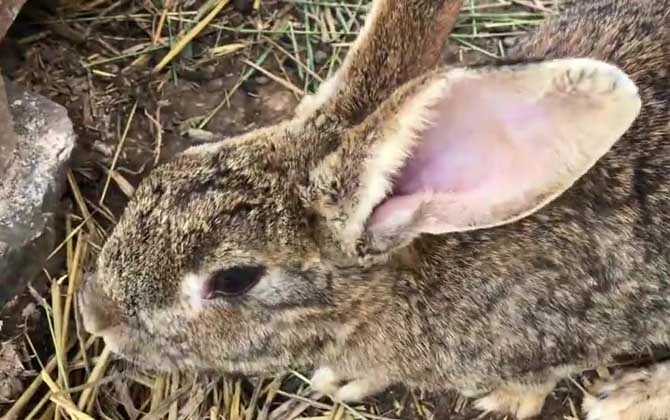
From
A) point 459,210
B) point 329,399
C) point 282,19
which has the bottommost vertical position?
point 329,399

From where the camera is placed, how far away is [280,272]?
106 inches

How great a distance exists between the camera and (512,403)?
372 centimetres

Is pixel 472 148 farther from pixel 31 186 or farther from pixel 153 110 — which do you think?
pixel 153 110

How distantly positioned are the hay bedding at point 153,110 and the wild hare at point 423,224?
0.68m

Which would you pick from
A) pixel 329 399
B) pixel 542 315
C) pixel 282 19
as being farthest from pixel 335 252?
pixel 282 19

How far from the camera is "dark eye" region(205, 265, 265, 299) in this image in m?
2.66

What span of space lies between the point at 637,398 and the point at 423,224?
154 centimetres

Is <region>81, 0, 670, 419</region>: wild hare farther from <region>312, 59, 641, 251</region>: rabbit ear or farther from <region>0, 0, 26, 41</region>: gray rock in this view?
<region>0, 0, 26, 41</region>: gray rock

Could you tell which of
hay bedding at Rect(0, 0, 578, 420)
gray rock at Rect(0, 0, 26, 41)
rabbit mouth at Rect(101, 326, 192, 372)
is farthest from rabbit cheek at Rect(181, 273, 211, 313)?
gray rock at Rect(0, 0, 26, 41)

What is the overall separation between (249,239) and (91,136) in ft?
5.31

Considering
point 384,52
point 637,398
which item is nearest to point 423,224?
point 384,52

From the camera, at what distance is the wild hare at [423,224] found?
2.35 m

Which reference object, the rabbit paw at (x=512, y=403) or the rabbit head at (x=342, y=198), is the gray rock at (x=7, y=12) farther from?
the rabbit paw at (x=512, y=403)

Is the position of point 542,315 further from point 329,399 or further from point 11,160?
point 11,160
